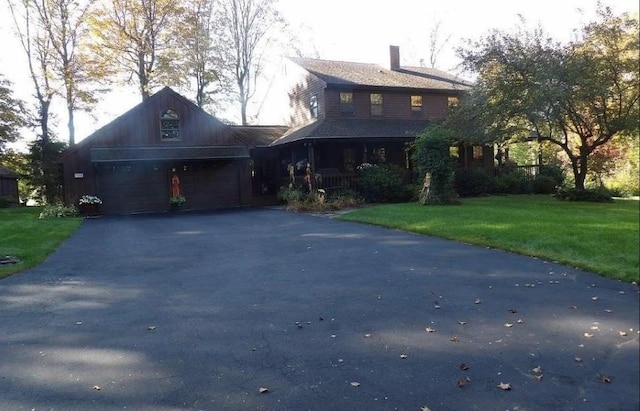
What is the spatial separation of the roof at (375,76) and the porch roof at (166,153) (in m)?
5.76

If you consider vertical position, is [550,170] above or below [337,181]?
above

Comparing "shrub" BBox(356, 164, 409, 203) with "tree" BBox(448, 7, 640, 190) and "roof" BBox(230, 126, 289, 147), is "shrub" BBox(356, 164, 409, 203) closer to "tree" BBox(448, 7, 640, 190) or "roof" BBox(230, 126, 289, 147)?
"tree" BBox(448, 7, 640, 190)

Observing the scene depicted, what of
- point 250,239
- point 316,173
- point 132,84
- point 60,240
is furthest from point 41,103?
point 250,239

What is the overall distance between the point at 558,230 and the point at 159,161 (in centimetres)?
1772

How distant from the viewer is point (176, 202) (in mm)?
20516

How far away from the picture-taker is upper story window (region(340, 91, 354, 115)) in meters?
22.9

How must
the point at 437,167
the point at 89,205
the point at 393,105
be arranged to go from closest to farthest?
the point at 437,167, the point at 89,205, the point at 393,105

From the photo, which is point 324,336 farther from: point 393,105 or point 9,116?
point 9,116

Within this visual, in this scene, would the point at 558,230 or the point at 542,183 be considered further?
the point at 542,183

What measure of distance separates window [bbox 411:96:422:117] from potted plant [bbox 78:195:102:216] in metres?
16.0

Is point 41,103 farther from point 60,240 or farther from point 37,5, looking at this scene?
point 60,240

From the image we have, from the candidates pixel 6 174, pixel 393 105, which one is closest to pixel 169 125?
pixel 393 105

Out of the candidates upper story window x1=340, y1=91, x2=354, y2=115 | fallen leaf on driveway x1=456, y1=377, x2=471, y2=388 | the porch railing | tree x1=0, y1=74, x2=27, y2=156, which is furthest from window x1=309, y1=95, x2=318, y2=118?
fallen leaf on driveway x1=456, y1=377, x2=471, y2=388

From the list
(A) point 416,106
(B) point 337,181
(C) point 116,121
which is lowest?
(B) point 337,181
